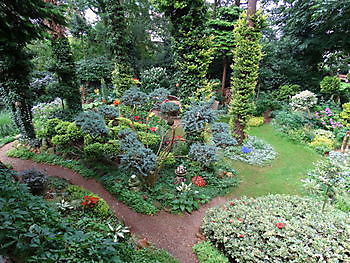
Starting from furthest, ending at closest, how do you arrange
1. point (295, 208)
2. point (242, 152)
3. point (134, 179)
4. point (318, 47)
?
1. point (318, 47)
2. point (242, 152)
3. point (134, 179)
4. point (295, 208)

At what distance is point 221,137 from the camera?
5.20 metres

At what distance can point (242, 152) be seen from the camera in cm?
785

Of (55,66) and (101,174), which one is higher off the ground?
(55,66)

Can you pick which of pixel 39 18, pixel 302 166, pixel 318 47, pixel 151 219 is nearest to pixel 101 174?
pixel 151 219

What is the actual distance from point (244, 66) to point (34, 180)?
305 inches

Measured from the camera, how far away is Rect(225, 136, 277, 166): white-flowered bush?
7340 millimetres

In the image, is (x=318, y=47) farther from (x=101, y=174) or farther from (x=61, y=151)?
(x=61, y=151)

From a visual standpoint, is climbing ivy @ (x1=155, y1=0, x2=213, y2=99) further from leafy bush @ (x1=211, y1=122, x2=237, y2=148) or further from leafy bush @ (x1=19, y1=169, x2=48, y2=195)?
leafy bush @ (x1=19, y1=169, x2=48, y2=195)

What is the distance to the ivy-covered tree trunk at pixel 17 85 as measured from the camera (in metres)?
5.74

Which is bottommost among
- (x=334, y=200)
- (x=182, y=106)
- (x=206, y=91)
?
(x=334, y=200)

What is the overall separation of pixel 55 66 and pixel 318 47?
14.5 m

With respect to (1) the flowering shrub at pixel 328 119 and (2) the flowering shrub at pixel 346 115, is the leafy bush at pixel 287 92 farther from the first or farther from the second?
(2) the flowering shrub at pixel 346 115

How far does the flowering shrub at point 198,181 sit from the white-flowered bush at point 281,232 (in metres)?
1.40

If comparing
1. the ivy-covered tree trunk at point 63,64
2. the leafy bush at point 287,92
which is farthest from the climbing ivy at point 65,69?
the leafy bush at point 287,92
